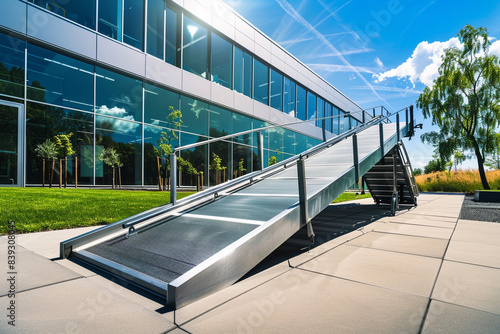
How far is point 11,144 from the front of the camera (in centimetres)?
980

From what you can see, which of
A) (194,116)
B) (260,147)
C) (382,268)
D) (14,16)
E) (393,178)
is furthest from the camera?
(194,116)

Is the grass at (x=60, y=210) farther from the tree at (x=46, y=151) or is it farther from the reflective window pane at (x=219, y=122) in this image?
the reflective window pane at (x=219, y=122)

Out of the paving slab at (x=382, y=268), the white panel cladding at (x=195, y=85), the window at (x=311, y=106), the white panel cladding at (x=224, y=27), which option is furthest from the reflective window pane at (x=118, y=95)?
the window at (x=311, y=106)

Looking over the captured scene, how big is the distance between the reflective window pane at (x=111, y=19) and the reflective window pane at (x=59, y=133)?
3711 mm

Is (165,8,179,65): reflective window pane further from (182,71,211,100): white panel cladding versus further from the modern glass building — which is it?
(182,71,211,100): white panel cladding

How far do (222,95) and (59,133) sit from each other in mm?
8902

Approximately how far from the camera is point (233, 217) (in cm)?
405

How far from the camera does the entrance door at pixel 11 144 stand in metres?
9.66

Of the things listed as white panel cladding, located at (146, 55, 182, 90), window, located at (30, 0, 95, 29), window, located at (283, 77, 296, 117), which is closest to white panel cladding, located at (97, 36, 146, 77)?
white panel cladding, located at (146, 55, 182, 90)

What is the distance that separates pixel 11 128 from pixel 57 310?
1072 centimetres

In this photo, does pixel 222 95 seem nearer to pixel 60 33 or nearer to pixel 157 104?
pixel 157 104

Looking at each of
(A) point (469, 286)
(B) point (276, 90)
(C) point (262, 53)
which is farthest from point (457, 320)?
(B) point (276, 90)

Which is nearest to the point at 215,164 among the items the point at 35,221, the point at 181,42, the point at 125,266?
the point at 181,42

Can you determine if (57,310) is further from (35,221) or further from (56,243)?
(35,221)
